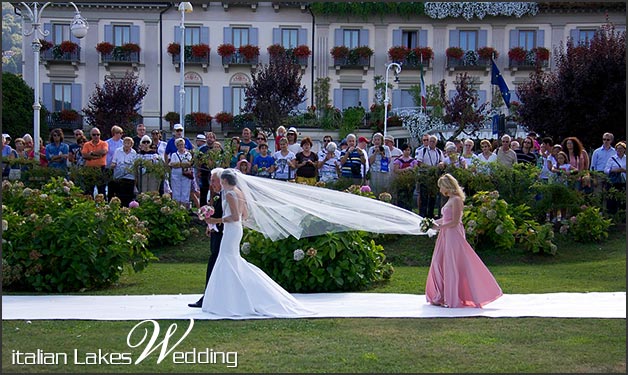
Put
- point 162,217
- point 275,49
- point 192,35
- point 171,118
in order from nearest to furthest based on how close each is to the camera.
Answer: point 162,217 → point 171,118 → point 275,49 → point 192,35

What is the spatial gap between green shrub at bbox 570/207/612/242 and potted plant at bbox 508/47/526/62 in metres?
35.7

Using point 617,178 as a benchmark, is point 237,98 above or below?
above

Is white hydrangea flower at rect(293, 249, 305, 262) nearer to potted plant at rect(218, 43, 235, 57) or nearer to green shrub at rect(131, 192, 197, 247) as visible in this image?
green shrub at rect(131, 192, 197, 247)

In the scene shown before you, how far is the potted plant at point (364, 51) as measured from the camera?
175ft

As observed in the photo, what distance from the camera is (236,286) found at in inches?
451

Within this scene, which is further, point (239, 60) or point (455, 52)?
point (239, 60)

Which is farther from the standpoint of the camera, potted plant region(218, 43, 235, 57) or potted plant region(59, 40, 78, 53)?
potted plant region(218, 43, 235, 57)

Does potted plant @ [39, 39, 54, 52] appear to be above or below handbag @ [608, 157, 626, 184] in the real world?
above

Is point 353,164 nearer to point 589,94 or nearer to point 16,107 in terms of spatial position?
point 589,94

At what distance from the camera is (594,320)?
35.2 ft

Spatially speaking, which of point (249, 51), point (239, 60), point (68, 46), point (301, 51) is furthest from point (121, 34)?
point (301, 51)

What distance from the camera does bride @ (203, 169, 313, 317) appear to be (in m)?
11.3

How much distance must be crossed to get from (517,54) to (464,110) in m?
6.11

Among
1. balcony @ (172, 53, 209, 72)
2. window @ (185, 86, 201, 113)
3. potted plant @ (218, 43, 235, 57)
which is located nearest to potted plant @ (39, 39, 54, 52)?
balcony @ (172, 53, 209, 72)
